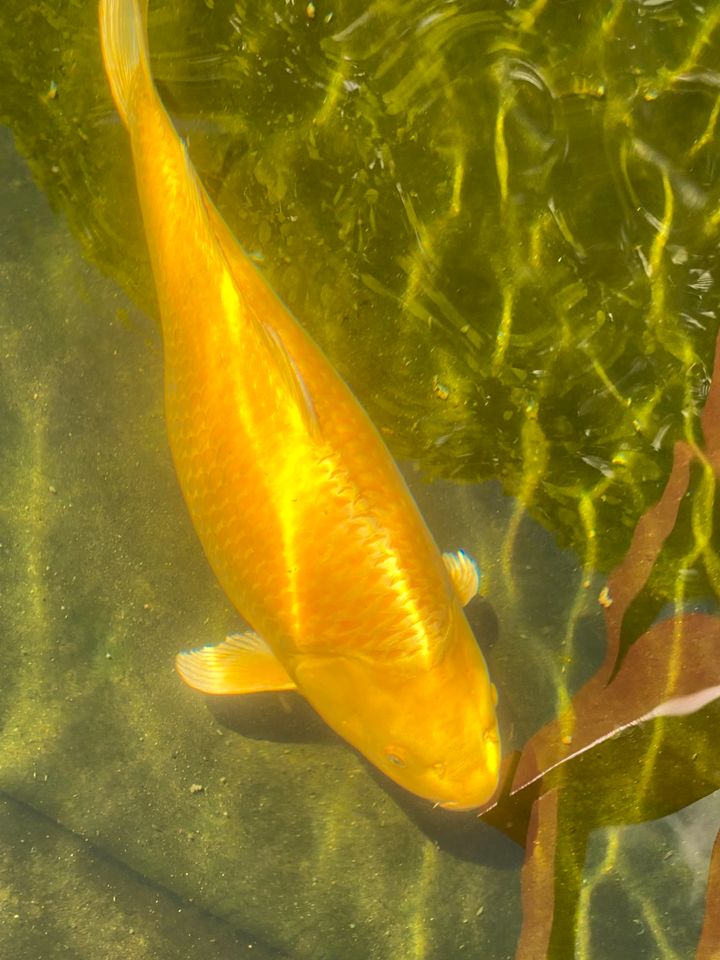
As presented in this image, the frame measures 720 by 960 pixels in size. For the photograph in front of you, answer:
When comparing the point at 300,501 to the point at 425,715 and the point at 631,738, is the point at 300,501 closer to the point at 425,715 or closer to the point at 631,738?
the point at 425,715

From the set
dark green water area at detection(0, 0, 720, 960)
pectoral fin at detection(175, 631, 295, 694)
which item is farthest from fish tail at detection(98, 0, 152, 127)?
pectoral fin at detection(175, 631, 295, 694)

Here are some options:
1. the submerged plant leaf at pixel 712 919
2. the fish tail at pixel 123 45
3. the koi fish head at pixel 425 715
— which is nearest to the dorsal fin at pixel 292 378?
the koi fish head at pixel 425 715

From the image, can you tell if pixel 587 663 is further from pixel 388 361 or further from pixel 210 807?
pixel 210 807

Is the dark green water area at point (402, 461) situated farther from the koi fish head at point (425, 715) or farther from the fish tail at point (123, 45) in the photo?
the koi fish head at point (425, 715)

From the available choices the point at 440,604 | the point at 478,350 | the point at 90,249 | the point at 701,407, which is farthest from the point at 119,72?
the point at 701,407

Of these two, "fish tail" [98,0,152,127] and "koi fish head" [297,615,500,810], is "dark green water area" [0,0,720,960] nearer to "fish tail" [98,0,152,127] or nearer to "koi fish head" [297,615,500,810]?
"fish tail" [98,0,152,127]

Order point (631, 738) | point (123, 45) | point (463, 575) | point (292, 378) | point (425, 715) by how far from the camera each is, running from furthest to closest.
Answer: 1. point (631, 738)
2. point (463, 575)
3. point (123, 45)
4. point (425, 715)
5. point (292, 378)

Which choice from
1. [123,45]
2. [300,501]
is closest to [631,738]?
[300,501]
